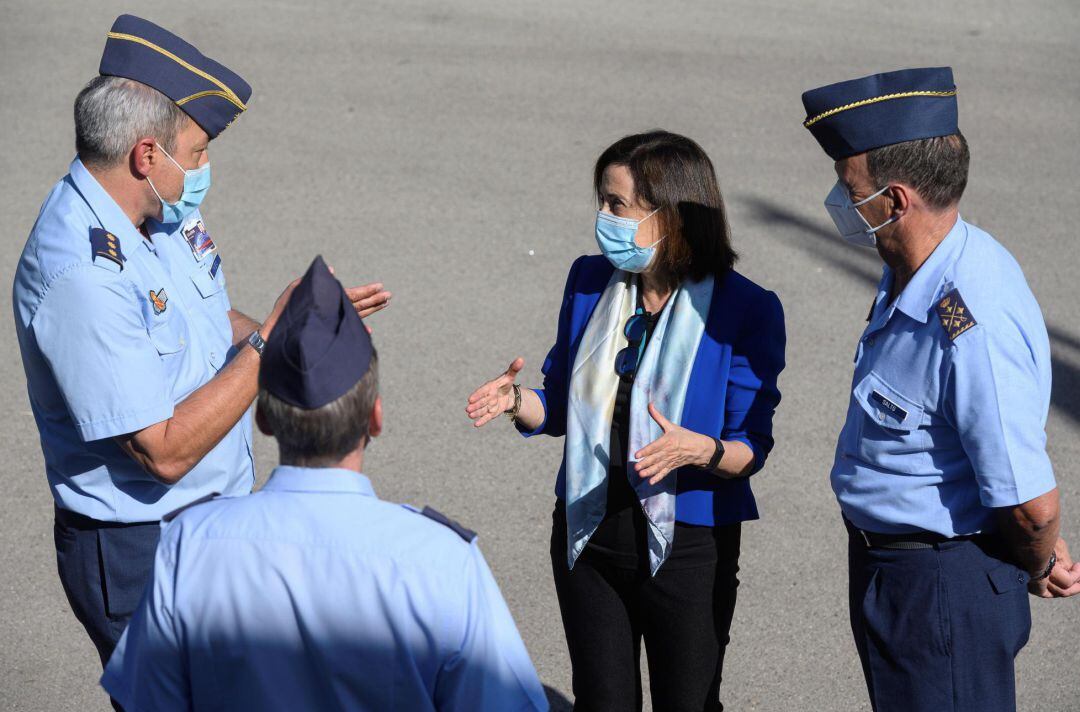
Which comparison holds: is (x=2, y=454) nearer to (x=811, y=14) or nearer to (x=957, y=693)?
(x=957, y=693)

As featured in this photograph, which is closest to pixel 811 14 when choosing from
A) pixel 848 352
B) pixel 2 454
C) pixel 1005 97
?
pixel 1005 97

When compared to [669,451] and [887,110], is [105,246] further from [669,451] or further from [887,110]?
[887,110]

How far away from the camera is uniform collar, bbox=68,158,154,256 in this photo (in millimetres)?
2795

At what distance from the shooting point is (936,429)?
2631 millimetres

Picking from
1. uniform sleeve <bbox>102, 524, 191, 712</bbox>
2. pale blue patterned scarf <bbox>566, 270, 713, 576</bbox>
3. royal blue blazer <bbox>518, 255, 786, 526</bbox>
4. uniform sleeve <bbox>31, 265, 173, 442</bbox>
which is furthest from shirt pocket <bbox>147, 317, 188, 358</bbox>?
royal blue blazer <bbox>518, 255, 786, 526</bbox>

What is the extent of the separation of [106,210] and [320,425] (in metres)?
1.19

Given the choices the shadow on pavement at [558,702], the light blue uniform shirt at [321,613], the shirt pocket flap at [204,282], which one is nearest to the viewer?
the light blue uniform shirt at [321,613]

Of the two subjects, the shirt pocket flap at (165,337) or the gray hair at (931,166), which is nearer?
the gray hair at (931,166)

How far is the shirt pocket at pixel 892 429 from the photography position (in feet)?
8.66

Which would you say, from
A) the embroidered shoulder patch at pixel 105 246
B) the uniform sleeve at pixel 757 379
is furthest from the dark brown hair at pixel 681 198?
the embroidered shoulder patch at pixel 105 246

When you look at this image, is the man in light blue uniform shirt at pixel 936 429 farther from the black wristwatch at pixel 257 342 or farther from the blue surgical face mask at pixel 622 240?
the black wristwatch at pixel 257 342

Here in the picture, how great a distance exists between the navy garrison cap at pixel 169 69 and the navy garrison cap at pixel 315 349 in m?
1.12

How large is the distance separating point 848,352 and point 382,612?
173 inches

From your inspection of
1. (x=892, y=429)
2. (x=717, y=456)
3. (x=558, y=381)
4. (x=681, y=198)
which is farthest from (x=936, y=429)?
(x=558, y=381)
